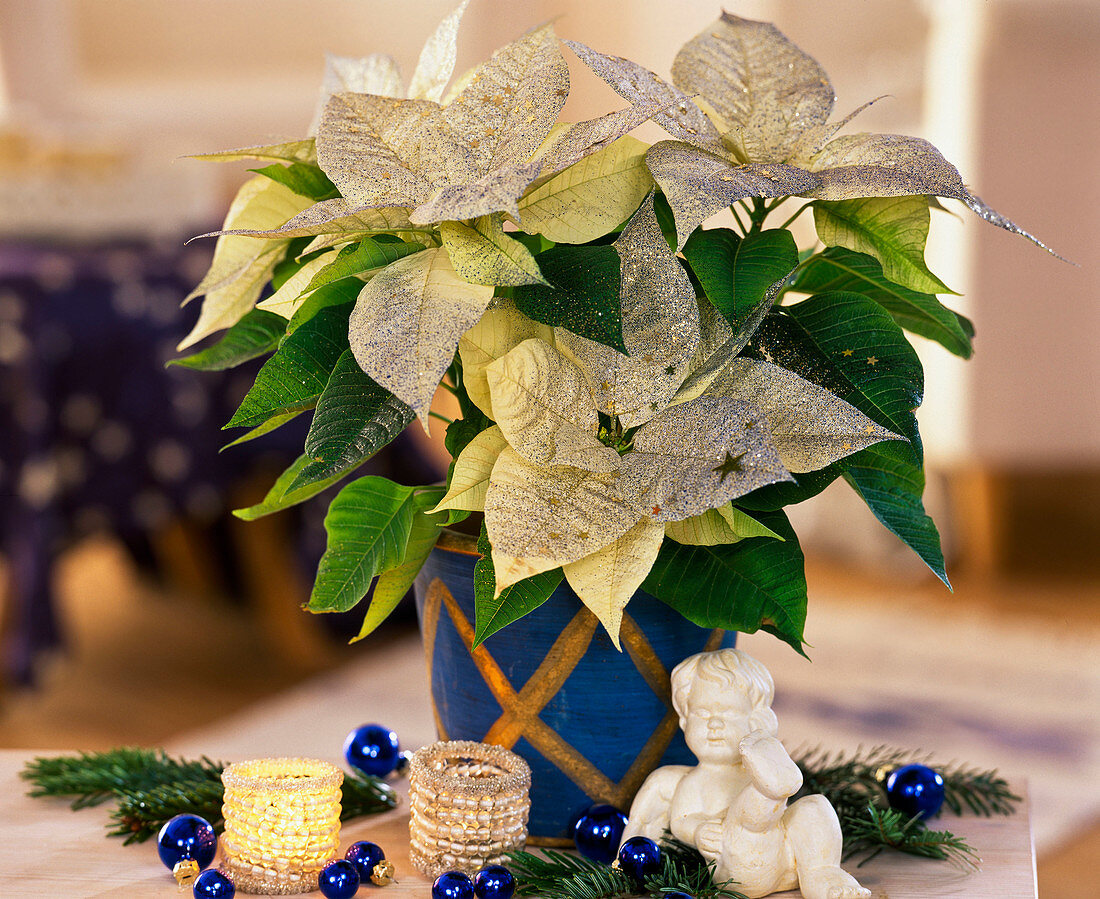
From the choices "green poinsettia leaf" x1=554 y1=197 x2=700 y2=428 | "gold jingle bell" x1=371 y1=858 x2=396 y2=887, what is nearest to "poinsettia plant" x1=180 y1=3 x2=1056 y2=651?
"green poinsettia leaf" x1=554 y1=197 x2=700 y2=428

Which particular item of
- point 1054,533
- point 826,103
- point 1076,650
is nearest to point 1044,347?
point 1054,533

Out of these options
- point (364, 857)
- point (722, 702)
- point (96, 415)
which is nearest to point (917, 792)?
point (722, 702)

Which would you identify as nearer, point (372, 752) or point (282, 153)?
point (282, 153)

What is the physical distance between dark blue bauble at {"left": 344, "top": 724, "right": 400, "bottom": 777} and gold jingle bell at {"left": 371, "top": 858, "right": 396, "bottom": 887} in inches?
5.3

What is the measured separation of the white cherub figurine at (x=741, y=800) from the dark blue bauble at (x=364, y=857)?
0.35 feet

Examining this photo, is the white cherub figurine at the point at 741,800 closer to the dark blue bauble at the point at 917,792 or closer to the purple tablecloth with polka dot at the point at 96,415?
the dark blue bauble at the point at 917,792

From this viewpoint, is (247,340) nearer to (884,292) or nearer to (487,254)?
(487,254)

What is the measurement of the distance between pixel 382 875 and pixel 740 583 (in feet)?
0.62

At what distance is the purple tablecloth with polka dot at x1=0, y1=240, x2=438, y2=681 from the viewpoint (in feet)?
4.75

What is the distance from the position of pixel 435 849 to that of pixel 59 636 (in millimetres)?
1169

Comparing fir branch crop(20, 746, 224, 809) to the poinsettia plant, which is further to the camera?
fir branch crop(20, 746, 224, 809)

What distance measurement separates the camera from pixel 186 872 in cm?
50

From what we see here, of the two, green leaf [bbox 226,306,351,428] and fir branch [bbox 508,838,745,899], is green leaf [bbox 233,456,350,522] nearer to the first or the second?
green leaf [bbox 226,306,351,428]

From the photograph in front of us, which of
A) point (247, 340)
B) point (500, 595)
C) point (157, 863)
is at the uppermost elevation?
point (247, 340)
